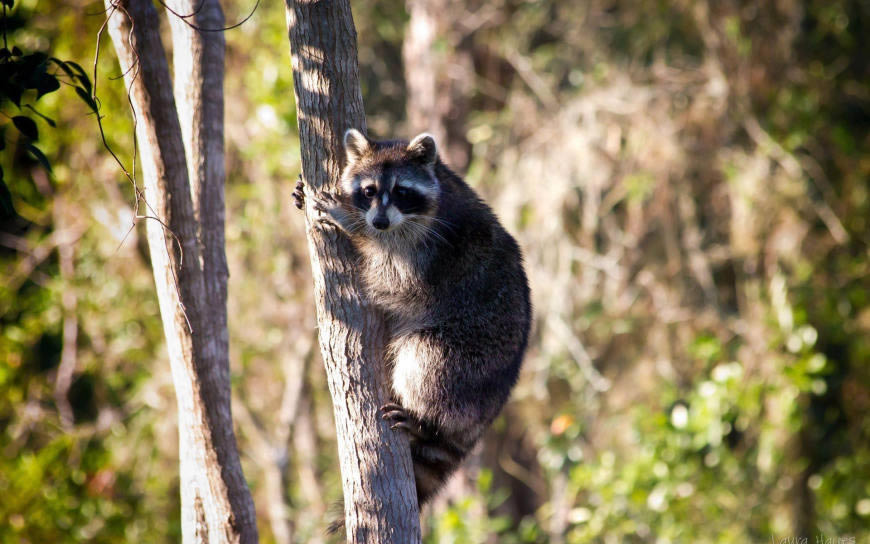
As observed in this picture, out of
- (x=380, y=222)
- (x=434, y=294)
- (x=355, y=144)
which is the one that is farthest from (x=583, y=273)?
(x=355, y=144)

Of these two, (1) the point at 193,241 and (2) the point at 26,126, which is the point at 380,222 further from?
(2) the point at 26,126

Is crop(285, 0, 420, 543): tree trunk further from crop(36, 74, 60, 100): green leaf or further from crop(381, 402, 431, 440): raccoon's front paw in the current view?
crop(36, 74, 60, 100): green leaf

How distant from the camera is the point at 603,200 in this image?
6609mm

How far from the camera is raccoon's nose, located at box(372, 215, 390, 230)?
3.41 meters

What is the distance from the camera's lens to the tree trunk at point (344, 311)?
2830 millimetres

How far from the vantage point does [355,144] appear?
3.18 metres

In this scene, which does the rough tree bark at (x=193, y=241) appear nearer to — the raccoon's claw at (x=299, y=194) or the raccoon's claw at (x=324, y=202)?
the raccoon's claw at (x=299, y=194)

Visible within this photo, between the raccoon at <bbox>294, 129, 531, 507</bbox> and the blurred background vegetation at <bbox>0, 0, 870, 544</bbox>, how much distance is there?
240 cm

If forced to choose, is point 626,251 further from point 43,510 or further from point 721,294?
point 43,510

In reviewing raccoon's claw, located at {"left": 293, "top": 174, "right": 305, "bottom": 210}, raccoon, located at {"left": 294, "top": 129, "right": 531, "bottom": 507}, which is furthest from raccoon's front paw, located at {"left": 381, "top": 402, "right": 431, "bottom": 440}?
raccoon's claw, located at {"left": 293, "top": 174, "right": 305, "bottom": 210}

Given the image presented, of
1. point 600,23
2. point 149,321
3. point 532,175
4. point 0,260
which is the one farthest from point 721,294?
point 0,260

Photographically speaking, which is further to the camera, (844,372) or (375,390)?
(844,372)

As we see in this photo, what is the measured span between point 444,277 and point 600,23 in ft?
13.6

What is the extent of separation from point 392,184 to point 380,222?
0.28m
